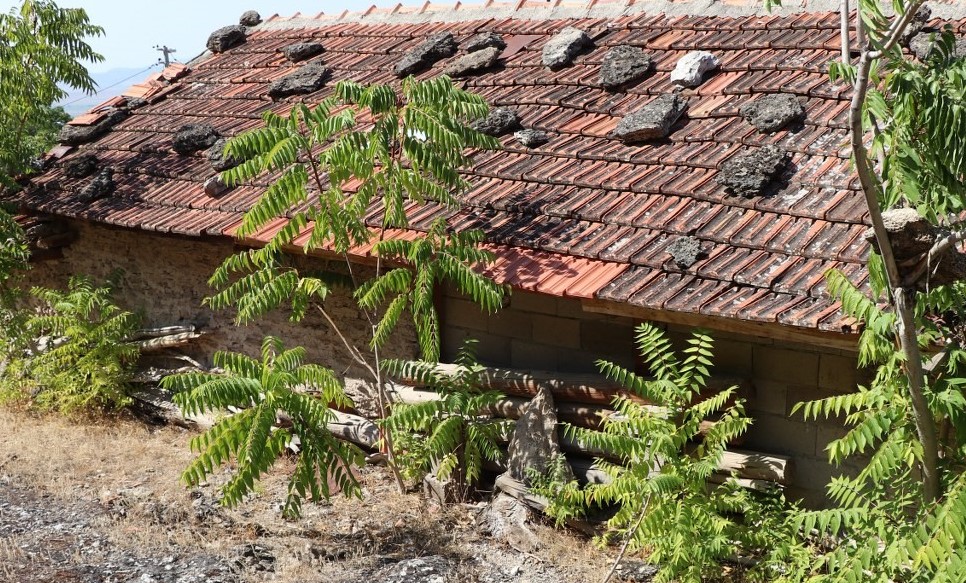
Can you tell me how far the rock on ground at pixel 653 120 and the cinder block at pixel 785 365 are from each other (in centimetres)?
196

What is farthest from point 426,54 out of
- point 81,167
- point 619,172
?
point 81,167

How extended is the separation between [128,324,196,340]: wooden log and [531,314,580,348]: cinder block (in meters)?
4.02

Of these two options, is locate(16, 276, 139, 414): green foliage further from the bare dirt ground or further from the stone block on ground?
the stone block on ground

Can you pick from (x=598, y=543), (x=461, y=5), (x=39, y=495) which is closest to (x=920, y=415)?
(x=598, y=543)

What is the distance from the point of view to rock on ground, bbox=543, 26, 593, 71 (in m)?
8.80

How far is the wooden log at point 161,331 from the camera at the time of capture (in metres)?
9.66

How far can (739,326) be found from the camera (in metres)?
5.64

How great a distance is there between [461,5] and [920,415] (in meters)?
7.74

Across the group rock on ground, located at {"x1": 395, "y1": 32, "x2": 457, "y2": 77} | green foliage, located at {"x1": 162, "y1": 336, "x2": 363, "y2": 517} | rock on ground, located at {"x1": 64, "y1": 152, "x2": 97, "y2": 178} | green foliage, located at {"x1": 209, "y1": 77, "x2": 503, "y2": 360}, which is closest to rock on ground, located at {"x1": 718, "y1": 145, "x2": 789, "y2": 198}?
green foliage, located at {"x1": 209, "y1": 77, "x2": 503, "y2": 360}

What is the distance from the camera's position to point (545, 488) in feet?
21.2

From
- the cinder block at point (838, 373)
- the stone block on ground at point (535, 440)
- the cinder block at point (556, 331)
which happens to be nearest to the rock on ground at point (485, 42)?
the cinder block at point (556, 331)

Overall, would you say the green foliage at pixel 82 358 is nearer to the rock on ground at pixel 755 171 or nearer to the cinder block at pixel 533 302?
the cinder block at pixel 533 302

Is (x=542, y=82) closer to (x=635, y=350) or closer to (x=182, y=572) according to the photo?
(x=635, y=350)

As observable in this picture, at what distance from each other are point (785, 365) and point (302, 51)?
7.11m
